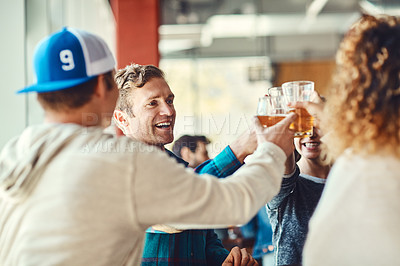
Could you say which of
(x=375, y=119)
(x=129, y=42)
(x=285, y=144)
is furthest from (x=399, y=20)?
(x=129, y=42)

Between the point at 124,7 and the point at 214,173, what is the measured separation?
422cm

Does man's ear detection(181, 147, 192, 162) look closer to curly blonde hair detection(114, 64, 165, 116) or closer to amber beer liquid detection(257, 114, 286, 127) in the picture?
curly blonde hair detection(114, 64, 165, 116)

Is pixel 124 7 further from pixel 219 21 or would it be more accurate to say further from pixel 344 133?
pixel 344 133

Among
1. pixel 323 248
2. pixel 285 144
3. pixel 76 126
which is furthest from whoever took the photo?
pixel 285 144

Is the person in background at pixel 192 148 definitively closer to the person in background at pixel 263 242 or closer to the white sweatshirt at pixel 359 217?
the person in background at pixel 263 242

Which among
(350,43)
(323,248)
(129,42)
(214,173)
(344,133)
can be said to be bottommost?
(323,248)

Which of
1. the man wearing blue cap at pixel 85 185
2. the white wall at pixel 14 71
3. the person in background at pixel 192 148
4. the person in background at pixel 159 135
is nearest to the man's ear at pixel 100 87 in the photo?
the man wearing blue cap at pixel 85 185

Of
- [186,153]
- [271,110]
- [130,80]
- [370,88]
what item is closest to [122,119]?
[130,80]

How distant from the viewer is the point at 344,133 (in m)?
1.13

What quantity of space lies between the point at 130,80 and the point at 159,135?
27 centimetres

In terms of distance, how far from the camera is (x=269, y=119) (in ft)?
4.60

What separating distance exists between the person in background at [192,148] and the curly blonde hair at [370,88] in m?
2.76

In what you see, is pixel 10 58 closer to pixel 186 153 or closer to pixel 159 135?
pixel 159 135

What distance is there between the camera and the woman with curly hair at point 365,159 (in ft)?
3.28
